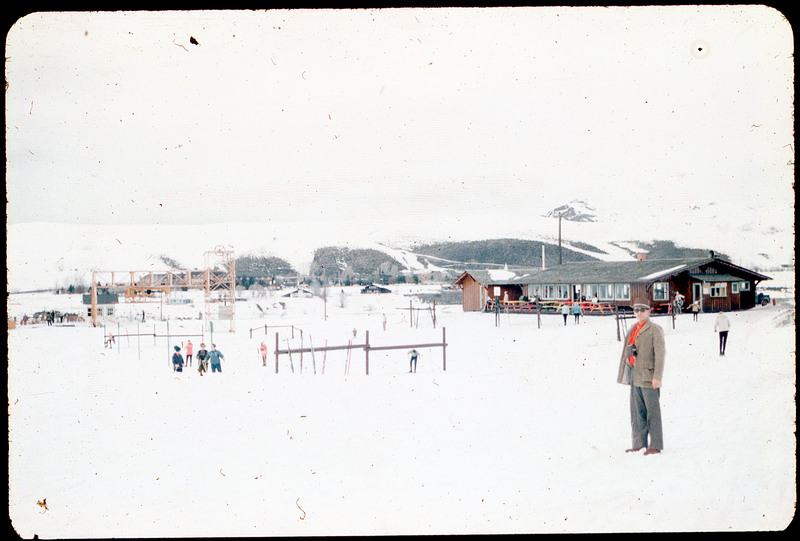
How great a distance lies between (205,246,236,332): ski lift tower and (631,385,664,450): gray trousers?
415 cm

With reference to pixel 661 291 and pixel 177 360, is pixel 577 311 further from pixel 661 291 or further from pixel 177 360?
pixel 177 360

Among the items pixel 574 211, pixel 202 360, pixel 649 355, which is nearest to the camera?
pixel 649 355

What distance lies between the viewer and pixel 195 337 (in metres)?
5.61

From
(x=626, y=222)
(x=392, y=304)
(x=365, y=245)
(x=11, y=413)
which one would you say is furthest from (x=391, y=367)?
(x=11, y=413)

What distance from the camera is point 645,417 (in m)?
3.77

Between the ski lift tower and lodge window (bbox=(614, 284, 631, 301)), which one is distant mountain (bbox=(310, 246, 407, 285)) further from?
lodge window (bbox=(614, 284, 631, 301))

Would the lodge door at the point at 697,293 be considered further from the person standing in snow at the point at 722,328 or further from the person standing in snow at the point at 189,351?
the person standing in snow at the point at 189,351

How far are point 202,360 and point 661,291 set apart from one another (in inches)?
214

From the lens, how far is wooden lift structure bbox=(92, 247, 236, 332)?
4980 millimetres

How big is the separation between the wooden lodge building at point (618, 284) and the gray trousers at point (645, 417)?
0.94 meters

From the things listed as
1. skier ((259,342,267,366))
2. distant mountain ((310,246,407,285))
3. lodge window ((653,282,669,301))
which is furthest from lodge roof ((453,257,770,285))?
skier ((259,342,267,366))

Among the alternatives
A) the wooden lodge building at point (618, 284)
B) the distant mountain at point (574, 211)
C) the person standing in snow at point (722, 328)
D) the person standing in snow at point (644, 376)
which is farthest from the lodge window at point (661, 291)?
the person standing in snow at point (644, 376)

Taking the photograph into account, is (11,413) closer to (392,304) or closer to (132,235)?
(132,235)

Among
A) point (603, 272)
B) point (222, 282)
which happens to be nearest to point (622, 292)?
point (603, 272)
